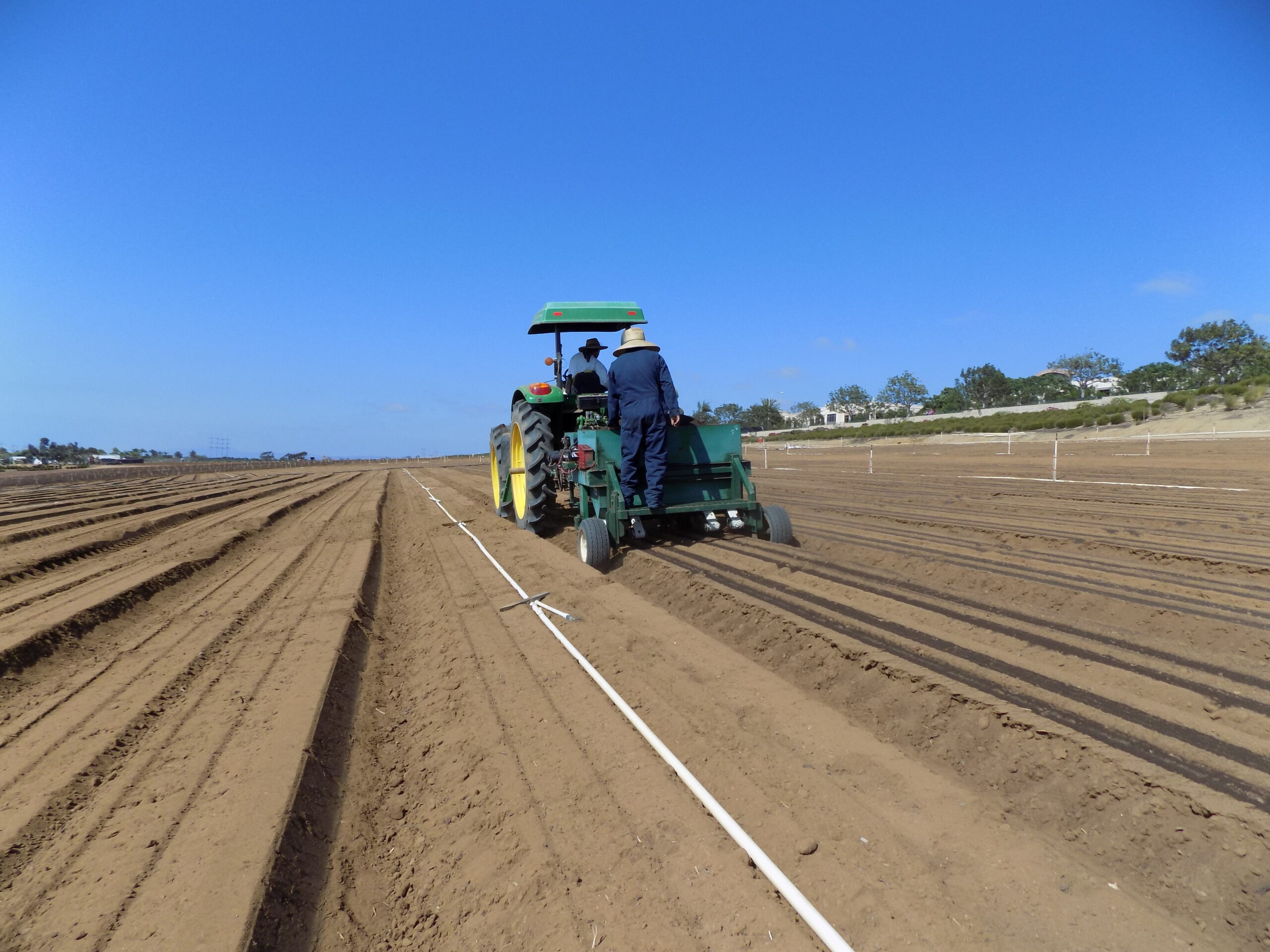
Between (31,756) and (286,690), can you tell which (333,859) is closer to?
(286,690)

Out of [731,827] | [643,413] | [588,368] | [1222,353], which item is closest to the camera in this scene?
[731,827]

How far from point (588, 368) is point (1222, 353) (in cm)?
4927

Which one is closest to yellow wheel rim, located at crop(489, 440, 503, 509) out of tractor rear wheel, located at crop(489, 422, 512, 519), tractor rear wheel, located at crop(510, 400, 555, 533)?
tractor rear wheel, located at crop(489, 422, 512, 519)

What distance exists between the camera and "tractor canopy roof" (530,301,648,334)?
7.21 metres

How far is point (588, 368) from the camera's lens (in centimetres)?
738

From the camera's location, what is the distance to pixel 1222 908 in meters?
1.60

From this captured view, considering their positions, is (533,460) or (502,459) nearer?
(533,460)

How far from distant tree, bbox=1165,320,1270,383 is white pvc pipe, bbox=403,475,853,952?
151 feet

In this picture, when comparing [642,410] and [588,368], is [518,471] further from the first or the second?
[642,410]

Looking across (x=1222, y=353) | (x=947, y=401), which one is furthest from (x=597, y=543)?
(x=947, y=401)

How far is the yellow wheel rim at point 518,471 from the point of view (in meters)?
7.26

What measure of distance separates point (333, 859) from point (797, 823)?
1440 millimetres

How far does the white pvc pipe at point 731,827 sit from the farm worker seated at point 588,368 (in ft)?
13.6

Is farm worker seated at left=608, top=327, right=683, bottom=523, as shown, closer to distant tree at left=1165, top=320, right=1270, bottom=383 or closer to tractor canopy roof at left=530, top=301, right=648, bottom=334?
tractor canopy roof at left=530, top=301, right=648, bottom=334
